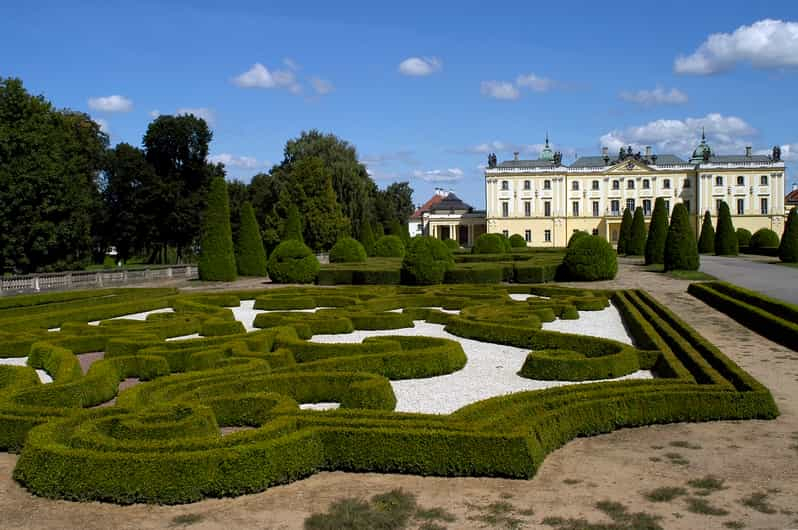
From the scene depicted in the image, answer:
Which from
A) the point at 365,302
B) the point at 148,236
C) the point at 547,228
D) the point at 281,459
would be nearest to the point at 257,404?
the point at 281,459

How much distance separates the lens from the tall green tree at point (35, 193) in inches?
1110

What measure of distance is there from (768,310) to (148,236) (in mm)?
35583

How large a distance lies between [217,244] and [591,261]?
13100 mm

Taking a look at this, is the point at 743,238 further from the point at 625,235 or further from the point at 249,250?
the point at 249,250

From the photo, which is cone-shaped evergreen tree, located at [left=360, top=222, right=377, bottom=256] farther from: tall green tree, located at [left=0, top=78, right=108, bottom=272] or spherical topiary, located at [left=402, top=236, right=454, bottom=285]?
spherical topiary, located at [left=402, top=236, right=454, bottom=285]

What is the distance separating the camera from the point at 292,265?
2458 centimetres

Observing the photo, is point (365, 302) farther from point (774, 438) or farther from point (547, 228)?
point (547, 228)

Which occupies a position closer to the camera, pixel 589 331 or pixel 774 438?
pixel 774 438

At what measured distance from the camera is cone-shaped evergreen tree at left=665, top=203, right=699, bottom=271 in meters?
27.7

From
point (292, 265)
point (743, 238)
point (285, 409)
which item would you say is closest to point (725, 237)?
point (743, 238)

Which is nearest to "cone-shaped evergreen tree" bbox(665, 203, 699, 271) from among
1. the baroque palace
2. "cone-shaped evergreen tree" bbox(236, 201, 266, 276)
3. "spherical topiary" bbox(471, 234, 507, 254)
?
"spherical topiary" bbox(471, 234, 507, 254)

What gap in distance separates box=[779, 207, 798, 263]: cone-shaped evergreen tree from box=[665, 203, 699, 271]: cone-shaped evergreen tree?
9.38 m

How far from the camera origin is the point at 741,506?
15.8 ft

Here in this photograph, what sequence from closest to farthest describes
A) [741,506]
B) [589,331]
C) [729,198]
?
[741,506]
[589,331]
[729,198]
